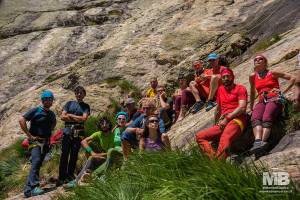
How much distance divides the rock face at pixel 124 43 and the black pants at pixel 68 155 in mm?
2210

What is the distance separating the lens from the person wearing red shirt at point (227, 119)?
7.41 metres

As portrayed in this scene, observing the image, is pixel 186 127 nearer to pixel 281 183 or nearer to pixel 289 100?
pixel 289 100

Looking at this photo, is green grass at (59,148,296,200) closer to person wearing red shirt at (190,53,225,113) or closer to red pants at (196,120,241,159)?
red pants at (196,120,241,159)

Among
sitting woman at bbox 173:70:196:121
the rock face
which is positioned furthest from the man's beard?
sitting woman at bbox 173:70:196:121

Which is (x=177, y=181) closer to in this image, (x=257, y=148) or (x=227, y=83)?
(x=257, y=148)

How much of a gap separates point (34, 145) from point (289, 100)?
5214 millimetres

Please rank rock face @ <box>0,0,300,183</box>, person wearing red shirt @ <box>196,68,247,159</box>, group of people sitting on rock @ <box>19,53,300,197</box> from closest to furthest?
person wearing red shirt @ <box>196,68,247,159</box> < group of people sitting on rock @ <box>19,53,300,197</box> < rock face @ <box>0,0,300,183</box>

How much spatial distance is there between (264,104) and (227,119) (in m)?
0.64

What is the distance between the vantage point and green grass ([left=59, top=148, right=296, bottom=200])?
5262 mm

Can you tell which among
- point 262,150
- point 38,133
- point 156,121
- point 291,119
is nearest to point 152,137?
point 156,121

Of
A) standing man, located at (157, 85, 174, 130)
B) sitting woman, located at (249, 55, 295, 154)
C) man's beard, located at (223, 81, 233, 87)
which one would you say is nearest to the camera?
sitting woman, located at (249, 55, 295, 154)

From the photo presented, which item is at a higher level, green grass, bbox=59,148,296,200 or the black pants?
green grass, bbox=59,148,296,200

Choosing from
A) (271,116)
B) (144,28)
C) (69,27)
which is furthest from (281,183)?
(69,27)

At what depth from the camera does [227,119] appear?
25.5ft
